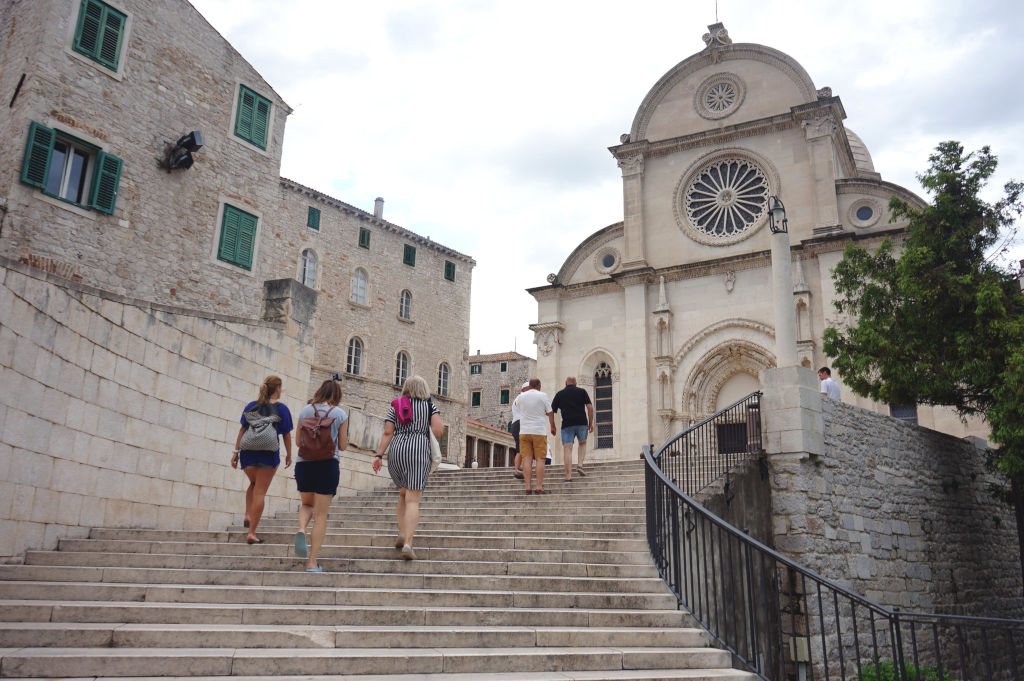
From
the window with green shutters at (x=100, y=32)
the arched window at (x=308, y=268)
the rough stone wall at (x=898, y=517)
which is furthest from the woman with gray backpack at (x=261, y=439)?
the arched window at (x=308, y=268)

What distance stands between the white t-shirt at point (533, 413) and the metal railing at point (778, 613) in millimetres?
1918

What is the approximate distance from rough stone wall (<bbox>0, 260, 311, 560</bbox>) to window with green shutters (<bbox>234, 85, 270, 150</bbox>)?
7599mm

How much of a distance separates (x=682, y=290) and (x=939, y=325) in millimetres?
8685

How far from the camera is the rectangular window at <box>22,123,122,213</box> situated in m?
12.2

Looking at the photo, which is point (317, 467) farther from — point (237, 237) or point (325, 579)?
point (237, 237)

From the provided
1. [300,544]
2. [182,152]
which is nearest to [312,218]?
[182,152]

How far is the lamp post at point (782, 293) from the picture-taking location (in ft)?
→ 36.8

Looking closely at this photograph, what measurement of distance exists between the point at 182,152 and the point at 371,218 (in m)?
17.9

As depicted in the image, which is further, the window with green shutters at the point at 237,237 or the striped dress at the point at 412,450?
the window with green shutters at the point at 237,237

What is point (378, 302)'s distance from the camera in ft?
106

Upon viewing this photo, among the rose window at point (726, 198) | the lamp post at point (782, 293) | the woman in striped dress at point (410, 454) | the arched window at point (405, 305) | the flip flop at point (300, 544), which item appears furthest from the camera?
the arched window at point (405, 305)

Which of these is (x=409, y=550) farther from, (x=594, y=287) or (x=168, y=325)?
(x=594, y=287)

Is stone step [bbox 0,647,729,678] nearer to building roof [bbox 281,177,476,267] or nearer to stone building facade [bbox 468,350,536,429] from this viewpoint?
building roof [bbox 281,177,476,267]

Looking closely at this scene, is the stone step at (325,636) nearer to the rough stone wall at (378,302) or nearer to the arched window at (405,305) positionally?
the rough stone wall at (378,302)
